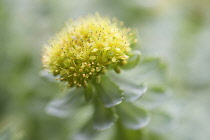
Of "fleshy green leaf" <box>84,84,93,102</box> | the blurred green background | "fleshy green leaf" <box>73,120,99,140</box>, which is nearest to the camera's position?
"fleshy green leaf" <box>84,84,93,102</box>

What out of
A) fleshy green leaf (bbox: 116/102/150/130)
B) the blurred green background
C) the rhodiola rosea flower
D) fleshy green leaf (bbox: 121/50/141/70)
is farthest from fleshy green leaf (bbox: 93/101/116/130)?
the blurred green background

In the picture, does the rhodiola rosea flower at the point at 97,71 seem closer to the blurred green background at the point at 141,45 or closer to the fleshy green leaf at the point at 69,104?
the fleshy green leaf at the point at 69,104

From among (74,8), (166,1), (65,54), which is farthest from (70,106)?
(166,1)

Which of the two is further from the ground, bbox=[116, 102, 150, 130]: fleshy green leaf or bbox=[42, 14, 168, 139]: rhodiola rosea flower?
bbox=[42, 14, 168, 139]: rhodiola rosea flower

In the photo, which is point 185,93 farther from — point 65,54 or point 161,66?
point 65,54

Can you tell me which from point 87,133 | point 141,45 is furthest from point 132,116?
point 141,45

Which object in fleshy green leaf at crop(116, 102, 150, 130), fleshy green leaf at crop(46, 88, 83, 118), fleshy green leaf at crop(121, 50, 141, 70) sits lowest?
fleshy green leaf at crop(116, 102, 150, 130)

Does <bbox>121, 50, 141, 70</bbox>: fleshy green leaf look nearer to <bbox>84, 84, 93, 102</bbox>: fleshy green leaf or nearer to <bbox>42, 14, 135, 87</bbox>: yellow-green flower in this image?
<bbox>42, 14, 135, 87</bbox>: yellow-green flower

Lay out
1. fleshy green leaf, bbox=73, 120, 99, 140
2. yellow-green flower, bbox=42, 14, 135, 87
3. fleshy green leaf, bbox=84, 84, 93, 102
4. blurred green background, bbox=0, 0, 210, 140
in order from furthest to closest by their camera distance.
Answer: blurred green background, bbox=0, 0, 210, 140
fleshy green leaf, bbox=73, 120, 99, 140
fleshy green leaf, bbox=84, 84, 93, 102
yellow-green flower, bbox=42, 14, 135, 87
